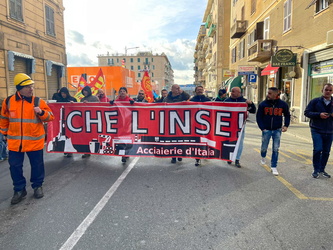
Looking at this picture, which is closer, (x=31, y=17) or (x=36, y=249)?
(x=36, y=249)

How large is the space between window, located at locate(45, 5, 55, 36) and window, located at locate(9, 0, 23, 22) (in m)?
2.71

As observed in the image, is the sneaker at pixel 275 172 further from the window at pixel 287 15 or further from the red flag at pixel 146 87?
the window at pixel 287 15

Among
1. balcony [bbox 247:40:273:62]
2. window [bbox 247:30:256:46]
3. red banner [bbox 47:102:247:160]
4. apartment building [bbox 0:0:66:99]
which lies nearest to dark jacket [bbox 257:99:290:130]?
red banner [bbox 47:102:247:160]

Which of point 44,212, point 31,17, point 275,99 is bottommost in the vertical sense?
point 44,212

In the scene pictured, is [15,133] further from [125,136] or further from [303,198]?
[303,198]

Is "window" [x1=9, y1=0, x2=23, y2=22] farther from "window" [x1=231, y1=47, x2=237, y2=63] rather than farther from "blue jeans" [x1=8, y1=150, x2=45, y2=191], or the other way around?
"window" [x1=231, y1=47, x2=237, y2=63]

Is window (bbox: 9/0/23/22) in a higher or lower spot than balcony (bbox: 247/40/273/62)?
higher

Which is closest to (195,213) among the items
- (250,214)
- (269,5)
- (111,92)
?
(250,214)

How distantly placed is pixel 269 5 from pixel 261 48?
3.12 metres

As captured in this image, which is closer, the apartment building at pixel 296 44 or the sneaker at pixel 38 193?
the sneaker at pixel 38 193

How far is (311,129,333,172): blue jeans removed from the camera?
5139 millimetres

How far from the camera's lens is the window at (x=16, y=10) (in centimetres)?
1322

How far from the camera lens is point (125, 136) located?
19.7 feet

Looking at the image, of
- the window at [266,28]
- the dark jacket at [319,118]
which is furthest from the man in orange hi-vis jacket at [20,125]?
the window at [266,28]
